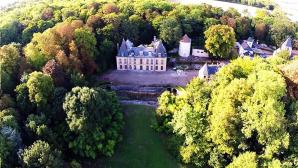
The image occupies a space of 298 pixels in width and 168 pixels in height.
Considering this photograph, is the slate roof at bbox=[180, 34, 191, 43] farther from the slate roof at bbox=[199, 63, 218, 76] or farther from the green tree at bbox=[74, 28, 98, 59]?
the green tree at bbox=[74, 28, 98, 59]

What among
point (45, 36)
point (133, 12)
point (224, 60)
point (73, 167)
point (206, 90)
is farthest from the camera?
point (133, 12)

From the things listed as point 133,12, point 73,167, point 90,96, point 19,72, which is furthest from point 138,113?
point 133,12

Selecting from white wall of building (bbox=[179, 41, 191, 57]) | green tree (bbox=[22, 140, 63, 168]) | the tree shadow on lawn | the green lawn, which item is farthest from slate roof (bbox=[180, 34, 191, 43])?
green tree (bbox=[22, 140, 63, 168])

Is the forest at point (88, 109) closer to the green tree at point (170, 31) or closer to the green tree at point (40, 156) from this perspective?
the green tree at point (40, 156)

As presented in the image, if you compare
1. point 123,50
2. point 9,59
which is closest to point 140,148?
point 123,50

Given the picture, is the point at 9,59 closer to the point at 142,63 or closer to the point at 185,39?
the point at 142,63

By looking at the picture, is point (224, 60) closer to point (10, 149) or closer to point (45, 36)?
point (45, 36)
